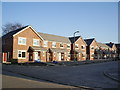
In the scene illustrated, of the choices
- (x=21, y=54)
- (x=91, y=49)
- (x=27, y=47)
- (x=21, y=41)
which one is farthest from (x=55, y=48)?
(x=91, y=49)

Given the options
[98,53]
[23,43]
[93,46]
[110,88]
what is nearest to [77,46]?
[93,46]

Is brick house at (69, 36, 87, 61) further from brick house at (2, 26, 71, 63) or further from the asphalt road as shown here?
the asphalt road

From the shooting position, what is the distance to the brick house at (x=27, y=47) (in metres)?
30.3

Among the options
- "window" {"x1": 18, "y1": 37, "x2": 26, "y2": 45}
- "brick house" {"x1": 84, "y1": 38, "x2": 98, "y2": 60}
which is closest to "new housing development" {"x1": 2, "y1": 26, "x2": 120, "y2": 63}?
"window" {"x1": 18, "y1": 37, "x2": 26, "y2": 45}

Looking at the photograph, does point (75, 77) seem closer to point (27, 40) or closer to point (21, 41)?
point (21, 41)

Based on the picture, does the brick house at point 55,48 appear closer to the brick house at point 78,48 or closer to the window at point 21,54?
the brick house at point 78,48

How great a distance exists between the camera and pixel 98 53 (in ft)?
193

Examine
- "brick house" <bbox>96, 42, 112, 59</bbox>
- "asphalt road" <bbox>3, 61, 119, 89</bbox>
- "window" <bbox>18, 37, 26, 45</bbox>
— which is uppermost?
"window" <bbox>18, 37, 26, 45</bbox>

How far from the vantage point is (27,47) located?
3225cm

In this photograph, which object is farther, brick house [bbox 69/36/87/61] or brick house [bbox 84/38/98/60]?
brick house [bbox 84/38/98/60]

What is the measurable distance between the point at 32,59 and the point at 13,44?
5.60 m

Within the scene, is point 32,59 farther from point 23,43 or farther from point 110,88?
point 110,88

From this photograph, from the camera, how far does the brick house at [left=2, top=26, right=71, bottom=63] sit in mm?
30266

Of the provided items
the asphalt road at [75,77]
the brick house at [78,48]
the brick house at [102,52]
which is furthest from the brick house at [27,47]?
the brick house at [102,52]
